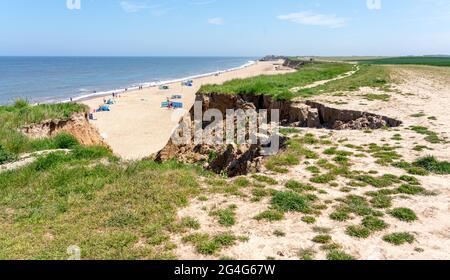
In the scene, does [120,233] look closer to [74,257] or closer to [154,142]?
[74,257]

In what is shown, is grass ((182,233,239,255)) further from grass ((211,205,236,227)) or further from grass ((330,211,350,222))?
grass ((330,211,350,222))

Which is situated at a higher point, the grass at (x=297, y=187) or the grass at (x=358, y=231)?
the grass at (x=297, y=187)

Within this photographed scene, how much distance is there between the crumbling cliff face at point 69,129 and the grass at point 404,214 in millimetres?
16587

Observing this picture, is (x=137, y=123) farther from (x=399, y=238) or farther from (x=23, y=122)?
(x=399, y=238)

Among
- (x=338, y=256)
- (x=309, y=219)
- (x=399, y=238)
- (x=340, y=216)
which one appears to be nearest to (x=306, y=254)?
(x=338, y=256)

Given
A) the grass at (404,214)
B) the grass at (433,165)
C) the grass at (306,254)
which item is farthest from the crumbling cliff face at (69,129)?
the grass at (433,165)

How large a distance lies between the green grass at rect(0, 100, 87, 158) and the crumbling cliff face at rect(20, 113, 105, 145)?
296 millimetres

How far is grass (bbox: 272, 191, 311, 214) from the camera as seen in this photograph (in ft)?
26.4

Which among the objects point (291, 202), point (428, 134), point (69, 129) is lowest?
point (291, 202)

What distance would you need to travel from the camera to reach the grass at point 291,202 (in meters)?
8.05

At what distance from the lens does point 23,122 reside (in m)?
16.8

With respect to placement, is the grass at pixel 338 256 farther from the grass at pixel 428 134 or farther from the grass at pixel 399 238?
the grass at pixel 428 134

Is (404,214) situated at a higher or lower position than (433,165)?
lower

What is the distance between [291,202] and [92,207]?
17.5 ft
